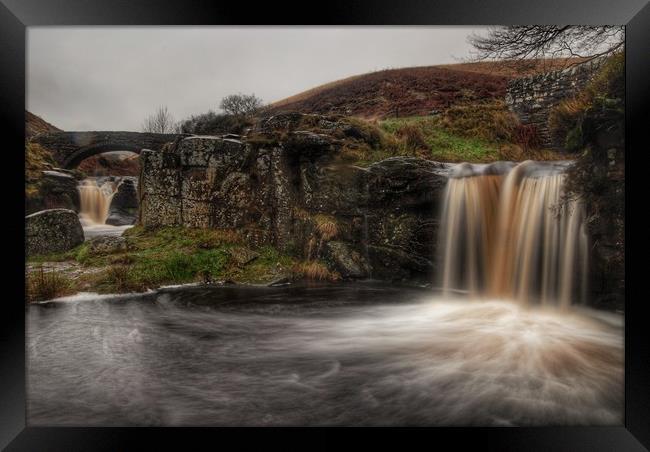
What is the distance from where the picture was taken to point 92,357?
3236 millimetres

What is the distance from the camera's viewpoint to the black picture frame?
1.97 m

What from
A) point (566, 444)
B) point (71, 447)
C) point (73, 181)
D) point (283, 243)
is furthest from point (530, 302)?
point (73, 181)

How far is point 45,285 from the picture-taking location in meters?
5.02

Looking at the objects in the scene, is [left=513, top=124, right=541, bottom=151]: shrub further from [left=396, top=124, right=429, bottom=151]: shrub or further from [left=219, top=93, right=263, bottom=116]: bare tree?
[left=219, top=93, right=263, bottom=116]: bare tree

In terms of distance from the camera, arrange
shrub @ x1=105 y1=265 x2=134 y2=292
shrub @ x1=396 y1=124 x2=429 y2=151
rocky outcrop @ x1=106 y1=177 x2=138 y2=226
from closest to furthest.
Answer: shrub @ x1=105 y1=265 x2=134 y2=292 → shrub @ x1=396 y1=124 x2=429 y2=151 → rocky outcrop @ x1=106 y1=177 x2=138 y2=226

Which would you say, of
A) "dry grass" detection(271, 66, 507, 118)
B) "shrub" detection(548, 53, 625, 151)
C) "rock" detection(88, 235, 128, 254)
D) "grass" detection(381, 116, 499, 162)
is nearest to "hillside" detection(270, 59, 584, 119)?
"dry grass" detection(271, 66, 507, 118)

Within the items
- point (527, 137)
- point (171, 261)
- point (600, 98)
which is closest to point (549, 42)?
point (600, 98)

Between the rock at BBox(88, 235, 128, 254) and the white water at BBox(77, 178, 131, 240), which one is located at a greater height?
the white water at BBox(77, 178, 131, 240)

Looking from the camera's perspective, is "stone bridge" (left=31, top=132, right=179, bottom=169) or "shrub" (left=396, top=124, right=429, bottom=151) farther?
"stone bridge" (left=31, top=132, right=179, bottom=169)

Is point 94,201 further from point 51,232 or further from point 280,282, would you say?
point 280,282

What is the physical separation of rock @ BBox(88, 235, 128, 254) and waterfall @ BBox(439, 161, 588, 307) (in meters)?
5.88

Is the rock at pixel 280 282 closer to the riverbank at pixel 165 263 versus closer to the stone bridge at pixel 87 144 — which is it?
the riverbank at pixel 165 263

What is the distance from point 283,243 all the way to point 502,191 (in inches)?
156
